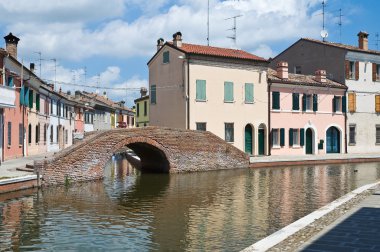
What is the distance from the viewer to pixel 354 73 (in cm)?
4581

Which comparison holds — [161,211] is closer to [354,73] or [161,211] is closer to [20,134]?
[20,134]

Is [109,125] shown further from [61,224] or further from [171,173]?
[61,224]

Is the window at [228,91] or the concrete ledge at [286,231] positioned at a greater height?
the window at [228,91]

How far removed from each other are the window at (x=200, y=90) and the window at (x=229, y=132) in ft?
10.3

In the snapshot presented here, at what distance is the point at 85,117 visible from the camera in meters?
62.5

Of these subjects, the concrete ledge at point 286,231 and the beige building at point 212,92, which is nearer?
the concrete ledge at point 286,231

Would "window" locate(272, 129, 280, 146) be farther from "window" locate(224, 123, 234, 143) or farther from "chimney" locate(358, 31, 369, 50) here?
"chimney" locate(358, 31, 369, 50)

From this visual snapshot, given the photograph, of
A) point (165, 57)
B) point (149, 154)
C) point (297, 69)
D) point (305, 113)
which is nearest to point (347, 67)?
point (297, 69)

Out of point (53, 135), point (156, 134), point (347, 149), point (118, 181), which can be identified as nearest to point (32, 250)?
point (118, 181)

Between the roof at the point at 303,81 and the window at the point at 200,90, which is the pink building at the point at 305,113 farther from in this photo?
the window at the point at 200,90

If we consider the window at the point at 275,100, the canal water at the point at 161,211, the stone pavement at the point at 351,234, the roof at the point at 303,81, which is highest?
the roof at the point at 303,81

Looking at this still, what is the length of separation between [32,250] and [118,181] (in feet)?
49.6

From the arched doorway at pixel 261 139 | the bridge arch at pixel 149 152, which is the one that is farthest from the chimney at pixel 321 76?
the bridge arch at pixel 149 152

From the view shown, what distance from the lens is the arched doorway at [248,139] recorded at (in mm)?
39250
